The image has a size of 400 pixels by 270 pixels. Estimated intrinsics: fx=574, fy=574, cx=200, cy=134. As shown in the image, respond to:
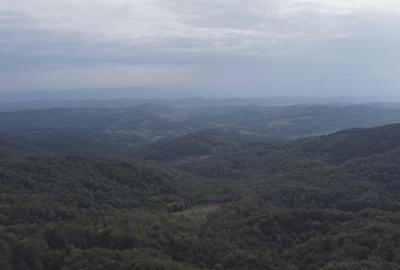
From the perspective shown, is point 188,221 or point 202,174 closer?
point 188,221

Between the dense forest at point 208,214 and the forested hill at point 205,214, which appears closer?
the forested hill at point 205,214

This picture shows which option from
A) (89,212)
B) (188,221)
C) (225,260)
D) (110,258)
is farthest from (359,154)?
(110,258)

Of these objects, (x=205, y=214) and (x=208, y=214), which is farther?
(x=205, y=214)

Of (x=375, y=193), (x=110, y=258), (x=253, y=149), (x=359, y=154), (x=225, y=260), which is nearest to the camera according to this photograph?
(x=110, y=258)

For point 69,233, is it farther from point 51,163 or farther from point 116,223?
point 51,163

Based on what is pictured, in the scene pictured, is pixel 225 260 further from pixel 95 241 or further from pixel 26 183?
pixel 26 183

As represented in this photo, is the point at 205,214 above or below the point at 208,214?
below

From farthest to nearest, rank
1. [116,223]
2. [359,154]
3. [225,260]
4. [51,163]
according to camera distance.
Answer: [359,154]
[51,163]
[116,223]
[225,260]

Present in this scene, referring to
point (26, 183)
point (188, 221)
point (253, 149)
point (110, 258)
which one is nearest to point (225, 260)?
point (110, 258)

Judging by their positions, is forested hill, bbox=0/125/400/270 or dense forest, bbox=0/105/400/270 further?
dense forest, bbox=0/105/400/270
